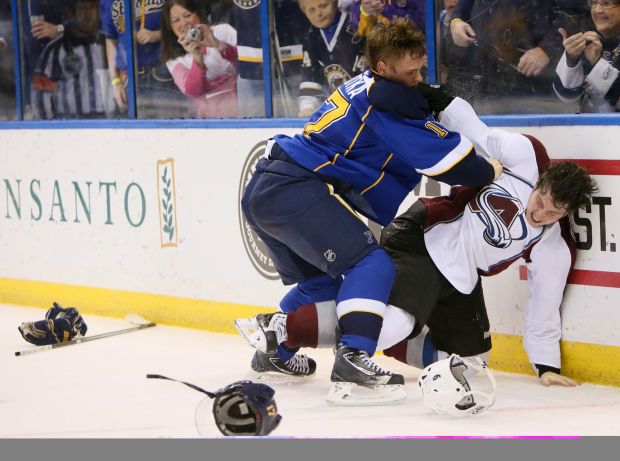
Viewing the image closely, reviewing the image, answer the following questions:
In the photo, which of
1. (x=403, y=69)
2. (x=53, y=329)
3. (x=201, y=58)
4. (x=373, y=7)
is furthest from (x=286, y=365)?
(x=201, y=58)

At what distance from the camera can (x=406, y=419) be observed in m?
2.92

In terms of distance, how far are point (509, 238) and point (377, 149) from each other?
493 mm

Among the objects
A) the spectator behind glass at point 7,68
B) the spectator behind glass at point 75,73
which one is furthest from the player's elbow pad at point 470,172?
the spectator behind glass at point 7,68

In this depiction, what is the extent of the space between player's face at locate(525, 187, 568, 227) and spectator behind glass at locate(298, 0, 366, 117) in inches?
44.0

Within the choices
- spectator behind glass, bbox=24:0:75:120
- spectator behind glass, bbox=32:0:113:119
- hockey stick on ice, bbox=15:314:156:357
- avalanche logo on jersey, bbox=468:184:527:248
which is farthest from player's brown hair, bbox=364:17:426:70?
spectator behind glass, bbox=24:0:75:120

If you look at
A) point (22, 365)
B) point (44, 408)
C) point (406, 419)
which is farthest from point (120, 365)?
point (406, 419)

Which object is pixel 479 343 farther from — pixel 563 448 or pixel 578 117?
pixel 563 448

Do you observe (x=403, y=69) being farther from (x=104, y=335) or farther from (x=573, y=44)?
(x=104, y=335)

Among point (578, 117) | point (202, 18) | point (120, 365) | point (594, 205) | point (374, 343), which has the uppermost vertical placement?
point (202, 18)

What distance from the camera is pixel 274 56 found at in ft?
14.4

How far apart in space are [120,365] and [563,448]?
2.16 m

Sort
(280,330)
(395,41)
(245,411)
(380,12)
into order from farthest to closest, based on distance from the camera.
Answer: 1. (380,12)
2. (280,330)
3. (395,41)
4. (245,411)

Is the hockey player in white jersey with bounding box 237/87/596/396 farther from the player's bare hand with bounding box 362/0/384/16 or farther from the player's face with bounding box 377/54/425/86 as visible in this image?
the player's bare hand with bounding box 362/0/384/16

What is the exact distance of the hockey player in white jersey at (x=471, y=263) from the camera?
3.23 m
